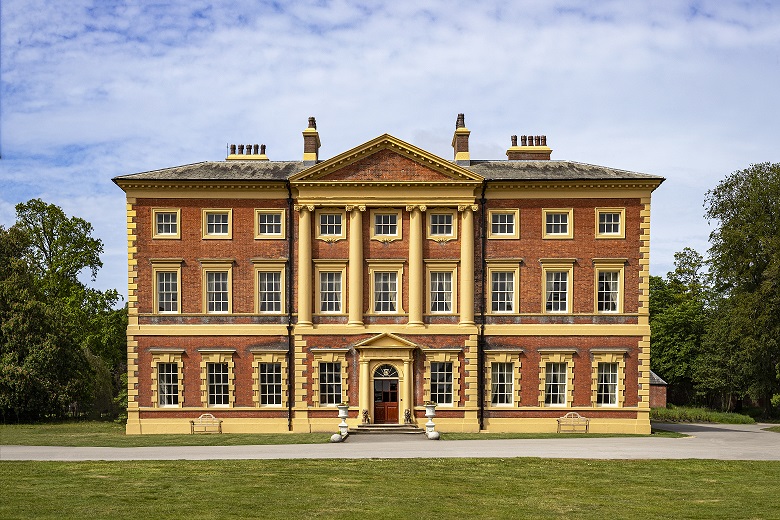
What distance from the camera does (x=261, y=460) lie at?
26.7 m

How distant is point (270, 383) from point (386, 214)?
33.8 ft

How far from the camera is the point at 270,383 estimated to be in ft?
138

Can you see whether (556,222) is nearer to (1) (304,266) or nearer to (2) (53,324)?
(1) (304,266)

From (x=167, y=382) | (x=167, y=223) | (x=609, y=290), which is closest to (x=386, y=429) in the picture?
(x=167, y=382)

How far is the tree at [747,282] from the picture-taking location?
5456 cm

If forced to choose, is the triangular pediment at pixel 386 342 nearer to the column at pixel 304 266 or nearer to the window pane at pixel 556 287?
the column at pixel 304 266

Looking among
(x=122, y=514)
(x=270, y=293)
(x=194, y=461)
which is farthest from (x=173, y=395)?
(x=122, y=514)

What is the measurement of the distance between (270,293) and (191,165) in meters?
8.20

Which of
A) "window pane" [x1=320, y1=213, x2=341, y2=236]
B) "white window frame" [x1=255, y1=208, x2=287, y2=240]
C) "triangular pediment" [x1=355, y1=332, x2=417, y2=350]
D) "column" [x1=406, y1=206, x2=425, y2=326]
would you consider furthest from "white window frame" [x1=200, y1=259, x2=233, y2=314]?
"column" [x1=406, y1=206, x2=425, y2=326]

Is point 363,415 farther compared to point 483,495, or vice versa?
point 363,415

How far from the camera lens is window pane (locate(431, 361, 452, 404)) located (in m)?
42.0

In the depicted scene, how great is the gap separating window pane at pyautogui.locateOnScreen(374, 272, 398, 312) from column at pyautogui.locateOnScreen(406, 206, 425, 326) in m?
0.92

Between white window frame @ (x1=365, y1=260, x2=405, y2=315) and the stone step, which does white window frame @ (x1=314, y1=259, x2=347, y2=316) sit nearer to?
white window frame @ (x1=365, y1=260, x2=405, y2=315)

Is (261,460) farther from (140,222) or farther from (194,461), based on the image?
(140,222)
